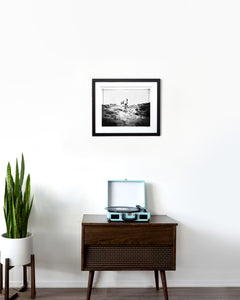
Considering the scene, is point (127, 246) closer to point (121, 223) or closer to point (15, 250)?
point (121, 223)

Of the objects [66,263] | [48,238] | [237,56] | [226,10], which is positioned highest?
[226,10]

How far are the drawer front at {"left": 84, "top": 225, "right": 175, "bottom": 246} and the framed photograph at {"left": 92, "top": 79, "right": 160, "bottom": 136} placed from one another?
0.76 m

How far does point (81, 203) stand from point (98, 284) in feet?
2.18

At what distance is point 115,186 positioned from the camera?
2430 millimetres

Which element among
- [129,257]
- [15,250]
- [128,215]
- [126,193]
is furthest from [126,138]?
[15,250]

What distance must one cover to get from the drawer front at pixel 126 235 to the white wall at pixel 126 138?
0.37 m

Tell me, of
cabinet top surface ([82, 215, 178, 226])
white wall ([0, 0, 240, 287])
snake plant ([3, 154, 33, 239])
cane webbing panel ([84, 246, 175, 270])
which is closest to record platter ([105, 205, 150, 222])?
cabinet top surface ([82, 215, 178, 226])

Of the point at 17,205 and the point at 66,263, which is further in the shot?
the point at 66,263

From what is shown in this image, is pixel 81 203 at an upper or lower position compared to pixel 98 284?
upper

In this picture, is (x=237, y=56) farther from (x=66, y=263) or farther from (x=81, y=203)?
(x=66, y=263)

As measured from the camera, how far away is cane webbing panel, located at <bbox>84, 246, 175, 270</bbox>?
2102mm

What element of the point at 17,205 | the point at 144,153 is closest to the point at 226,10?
the point at 144,153

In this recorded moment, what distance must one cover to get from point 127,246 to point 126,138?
0.84 m

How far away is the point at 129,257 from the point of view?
2115 mm
